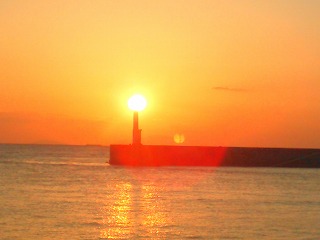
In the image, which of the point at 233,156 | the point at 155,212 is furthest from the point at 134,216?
the point at 233,156

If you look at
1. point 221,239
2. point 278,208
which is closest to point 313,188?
point 278,208

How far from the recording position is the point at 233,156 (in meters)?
86.8

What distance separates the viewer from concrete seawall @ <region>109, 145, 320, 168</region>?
85.6 meters

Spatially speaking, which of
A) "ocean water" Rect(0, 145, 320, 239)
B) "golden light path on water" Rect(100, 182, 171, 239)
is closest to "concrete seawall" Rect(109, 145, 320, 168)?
"ocean water" Rect(0, 145, 320, 239)

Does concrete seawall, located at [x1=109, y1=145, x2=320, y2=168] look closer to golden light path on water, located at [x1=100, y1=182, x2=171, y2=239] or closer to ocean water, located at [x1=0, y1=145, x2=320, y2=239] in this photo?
ocean water, located at [x1=0, y1=145, x2=320, y2=239]

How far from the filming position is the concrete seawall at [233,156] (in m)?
85.6

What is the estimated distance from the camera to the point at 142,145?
266 feet

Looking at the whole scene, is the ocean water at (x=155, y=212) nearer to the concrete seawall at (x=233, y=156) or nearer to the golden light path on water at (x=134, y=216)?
the golden light path on water at (x=134, y=216)

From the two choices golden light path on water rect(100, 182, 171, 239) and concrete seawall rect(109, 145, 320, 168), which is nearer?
golden light path on water rect(100, 182, 171, 239)

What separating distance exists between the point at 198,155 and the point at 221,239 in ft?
216

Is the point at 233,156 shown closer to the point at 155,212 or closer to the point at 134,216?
the point at 155,212

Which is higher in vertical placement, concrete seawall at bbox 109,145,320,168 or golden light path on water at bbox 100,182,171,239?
concrete seawall at bbox 109,145,320,168

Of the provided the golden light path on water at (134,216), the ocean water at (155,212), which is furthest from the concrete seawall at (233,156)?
the golden light path on water at (134,216)

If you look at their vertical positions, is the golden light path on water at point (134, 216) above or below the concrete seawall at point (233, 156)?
below
